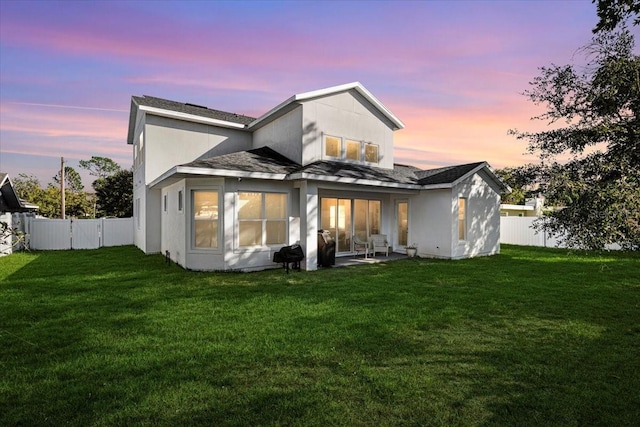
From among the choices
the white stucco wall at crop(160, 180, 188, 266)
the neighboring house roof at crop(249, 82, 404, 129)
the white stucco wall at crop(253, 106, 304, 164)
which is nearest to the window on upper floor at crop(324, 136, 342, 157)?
the white stucco wall at crop(253, 106, 304, 164)

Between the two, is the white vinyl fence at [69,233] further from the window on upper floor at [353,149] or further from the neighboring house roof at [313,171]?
the window on upper floor at [353,149]

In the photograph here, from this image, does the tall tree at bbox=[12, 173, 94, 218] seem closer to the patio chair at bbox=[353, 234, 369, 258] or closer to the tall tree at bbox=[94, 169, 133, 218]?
the tall tree at bbox=[94, 169, 133, 218]

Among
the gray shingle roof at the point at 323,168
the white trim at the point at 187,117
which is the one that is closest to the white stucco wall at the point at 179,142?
the white trim at the point at 187,117

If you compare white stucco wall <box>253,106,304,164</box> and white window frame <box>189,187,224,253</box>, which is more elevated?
white stucco wall <box>253,106,304,164</box>

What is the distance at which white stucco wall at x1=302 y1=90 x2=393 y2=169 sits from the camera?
480 inches

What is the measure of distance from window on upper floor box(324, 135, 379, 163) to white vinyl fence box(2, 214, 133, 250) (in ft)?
44.0

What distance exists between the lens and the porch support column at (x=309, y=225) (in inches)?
408

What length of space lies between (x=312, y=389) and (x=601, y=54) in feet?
29.7

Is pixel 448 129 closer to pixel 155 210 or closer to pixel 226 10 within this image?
pixel 226 10

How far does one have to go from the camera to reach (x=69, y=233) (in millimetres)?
17000

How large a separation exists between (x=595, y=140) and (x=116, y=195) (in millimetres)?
33065

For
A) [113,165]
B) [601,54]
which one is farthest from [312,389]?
[113,165]

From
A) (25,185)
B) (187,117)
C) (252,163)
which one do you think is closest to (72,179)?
(25,185)

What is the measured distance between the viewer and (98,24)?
9.84 metres
